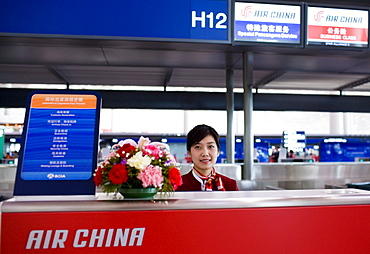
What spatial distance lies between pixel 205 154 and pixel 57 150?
3.51ft

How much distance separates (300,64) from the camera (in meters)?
6.77

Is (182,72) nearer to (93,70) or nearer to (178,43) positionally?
(93,70)

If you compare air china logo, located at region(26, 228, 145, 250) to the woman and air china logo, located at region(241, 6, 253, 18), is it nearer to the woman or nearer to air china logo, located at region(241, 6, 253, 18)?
the woman

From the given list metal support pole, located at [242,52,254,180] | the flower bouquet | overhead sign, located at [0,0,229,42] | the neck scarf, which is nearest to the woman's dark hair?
the neck scarf

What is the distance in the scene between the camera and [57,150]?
6.22 ft

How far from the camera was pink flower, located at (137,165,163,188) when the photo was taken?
163 centimetres

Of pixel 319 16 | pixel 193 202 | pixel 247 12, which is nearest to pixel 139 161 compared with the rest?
pixel 193 202

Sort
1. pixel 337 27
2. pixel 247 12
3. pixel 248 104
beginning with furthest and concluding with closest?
1. pixel 248 104
2. pixel 337 27
3. pixel 247 12

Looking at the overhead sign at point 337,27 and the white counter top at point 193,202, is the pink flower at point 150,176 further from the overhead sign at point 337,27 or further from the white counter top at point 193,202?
the overhead sign at point 337,27

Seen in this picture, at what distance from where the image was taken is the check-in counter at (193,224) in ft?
5.35

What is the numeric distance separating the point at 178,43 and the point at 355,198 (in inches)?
124

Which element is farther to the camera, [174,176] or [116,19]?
[116,19]

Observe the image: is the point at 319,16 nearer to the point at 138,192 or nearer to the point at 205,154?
the point at 205,154

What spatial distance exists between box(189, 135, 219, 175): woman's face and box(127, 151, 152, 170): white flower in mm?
993
